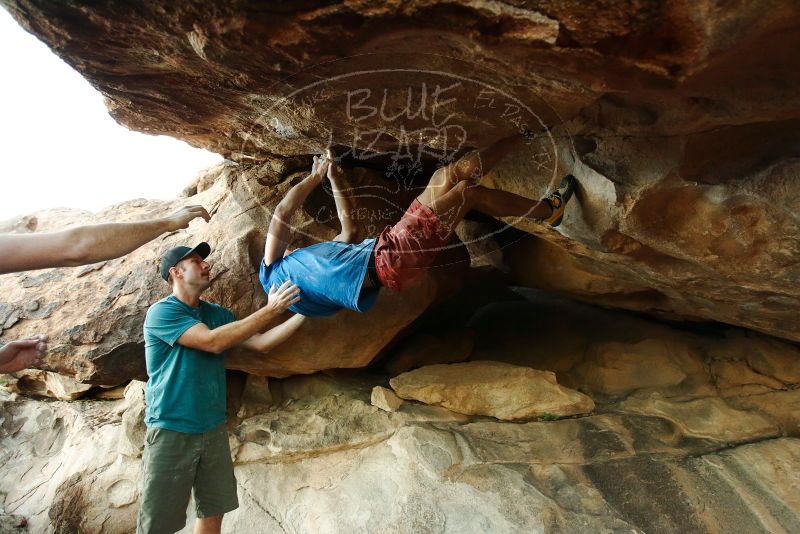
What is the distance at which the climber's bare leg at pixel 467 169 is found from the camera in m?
2.36

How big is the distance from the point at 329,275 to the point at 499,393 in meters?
1.39

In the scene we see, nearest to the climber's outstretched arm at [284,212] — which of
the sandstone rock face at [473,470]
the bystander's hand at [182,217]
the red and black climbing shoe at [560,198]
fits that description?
the bystander's hand at [182,217]

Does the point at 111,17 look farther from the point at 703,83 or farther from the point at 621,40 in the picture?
the point at 703,83

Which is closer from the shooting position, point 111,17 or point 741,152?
point 111,17

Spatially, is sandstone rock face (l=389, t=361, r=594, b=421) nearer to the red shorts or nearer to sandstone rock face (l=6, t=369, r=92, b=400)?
the red shorts

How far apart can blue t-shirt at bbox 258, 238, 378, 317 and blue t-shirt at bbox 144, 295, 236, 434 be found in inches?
22.4

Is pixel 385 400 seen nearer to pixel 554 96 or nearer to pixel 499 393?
pixel 499 393

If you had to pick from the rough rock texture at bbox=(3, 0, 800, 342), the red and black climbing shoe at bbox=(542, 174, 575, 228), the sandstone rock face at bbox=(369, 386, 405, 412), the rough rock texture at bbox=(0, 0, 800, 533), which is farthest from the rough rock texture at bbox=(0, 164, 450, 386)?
the red and black climbing shoe at bbox=(542, 174, 575, 228)

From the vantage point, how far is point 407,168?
363 centimetres

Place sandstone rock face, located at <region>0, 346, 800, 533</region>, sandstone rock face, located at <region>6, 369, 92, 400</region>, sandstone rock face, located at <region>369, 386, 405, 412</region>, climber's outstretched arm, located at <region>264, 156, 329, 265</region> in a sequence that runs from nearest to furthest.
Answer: sandstone rock face, located at <region>0, 346, 800, 533</region> < climber's outstretched arm, located at <region>264, 156, 329, 265</region> < sandstone rock face, located at <region>369, 386, 405, 412</region> < sandstone rock face, located at <region>6, 369, 92, 400</region>

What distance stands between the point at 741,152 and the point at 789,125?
0.19 meters

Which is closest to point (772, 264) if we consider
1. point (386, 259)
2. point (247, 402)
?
point (386, 259)

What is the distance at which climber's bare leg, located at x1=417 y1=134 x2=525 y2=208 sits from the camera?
7.75 ft

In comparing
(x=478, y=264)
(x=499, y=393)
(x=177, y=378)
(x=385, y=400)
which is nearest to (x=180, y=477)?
(x=177, y=378)
